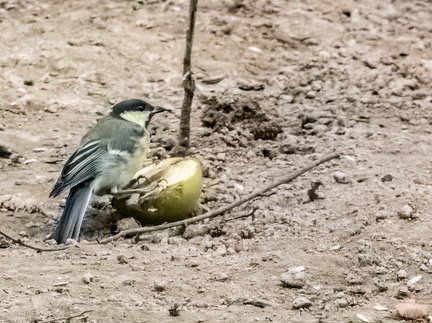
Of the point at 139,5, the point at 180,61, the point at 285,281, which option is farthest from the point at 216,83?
the point at 285,281

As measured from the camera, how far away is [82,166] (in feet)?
16.6

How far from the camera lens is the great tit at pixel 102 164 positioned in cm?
488

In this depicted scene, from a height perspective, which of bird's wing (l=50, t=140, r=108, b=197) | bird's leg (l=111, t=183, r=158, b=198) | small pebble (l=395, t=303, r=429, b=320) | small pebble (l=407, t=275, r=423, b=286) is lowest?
Answer: bird's leg (l=111, t=183, r=158, b=198)

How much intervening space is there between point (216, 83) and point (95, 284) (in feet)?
10.5

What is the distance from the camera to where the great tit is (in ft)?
16.0

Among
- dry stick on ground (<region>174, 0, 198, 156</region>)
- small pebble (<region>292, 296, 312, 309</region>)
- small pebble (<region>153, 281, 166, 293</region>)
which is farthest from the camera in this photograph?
dry stick on ground (<region>174, 0, 198, 156</region>)

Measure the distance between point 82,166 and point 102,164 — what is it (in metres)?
0.14

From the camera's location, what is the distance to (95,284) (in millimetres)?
3832

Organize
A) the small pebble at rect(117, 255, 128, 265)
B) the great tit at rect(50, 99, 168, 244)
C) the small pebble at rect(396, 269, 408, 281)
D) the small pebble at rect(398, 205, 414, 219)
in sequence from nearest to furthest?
1. the small pebble at rect(396, 269, 408, 281)
2. the small pebble at rect(117, 255, 128, 265)
3. the small pebble at rect(398, 205, 414, 219)
4. the great tit at rect(50, 99, 168, 244)

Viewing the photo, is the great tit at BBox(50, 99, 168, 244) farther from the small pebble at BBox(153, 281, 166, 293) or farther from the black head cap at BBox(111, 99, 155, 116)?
the small pebble at BBox(153, 281, 166, 293)

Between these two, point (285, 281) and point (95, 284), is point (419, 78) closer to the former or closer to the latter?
point (285, 281)

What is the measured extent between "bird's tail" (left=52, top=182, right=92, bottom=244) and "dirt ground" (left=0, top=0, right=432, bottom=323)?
0.15 metres

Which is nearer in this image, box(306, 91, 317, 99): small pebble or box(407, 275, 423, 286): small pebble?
box(407, 275, 423, 286): small pebble

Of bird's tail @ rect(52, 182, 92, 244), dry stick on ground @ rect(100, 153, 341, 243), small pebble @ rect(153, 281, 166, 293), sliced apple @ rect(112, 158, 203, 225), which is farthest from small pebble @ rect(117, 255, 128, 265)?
sliced apple @ rect(112, 158, 203, 225)
